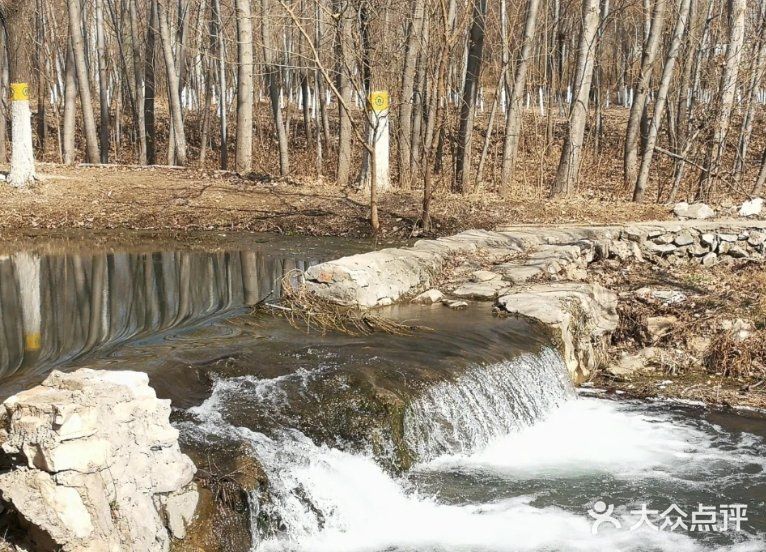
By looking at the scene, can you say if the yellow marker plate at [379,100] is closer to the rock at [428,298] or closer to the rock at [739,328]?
the rock at [428,298]

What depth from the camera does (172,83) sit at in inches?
832

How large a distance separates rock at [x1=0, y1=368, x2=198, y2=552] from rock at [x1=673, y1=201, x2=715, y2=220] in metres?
11.3

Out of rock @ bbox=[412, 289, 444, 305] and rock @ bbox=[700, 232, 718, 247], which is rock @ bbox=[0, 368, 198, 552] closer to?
rock @ bbox=[412, 289, 444, 305]

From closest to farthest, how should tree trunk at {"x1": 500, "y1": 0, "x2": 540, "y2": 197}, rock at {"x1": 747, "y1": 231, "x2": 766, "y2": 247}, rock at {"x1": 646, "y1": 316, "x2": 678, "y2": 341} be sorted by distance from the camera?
1. rock at {"x1": 646, "y1": 316, "x2": 678, "y2": 341}
2. rock at {"x1": 747, "y1": 231, "x2": 766, "y2": 247}
3. tree trunk at {"x1": 500, "y1": 0, "x2": 540, "y2": 197}

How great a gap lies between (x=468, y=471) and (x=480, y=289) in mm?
3441

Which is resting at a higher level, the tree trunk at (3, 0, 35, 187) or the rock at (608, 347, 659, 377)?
the tree trunk at (3, 0, 35, 187)

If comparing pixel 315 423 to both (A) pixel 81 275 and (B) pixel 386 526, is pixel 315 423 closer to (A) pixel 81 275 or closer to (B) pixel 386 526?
(B) pixel 386 526

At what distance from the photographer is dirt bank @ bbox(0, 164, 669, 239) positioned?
45.8ft

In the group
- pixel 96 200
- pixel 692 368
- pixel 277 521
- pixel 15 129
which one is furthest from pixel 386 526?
pixel 15 129

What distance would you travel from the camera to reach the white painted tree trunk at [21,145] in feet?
50.0

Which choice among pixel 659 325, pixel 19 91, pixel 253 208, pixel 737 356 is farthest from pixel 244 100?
pixel 737 356

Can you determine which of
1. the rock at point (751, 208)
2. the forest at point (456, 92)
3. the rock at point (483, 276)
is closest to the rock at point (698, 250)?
the rock at point (751, 208)

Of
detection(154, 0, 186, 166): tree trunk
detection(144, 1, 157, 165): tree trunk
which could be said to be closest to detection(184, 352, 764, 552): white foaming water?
detection(154, 0, 186, 166): tree trunk

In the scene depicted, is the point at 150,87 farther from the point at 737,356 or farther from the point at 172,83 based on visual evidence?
the point at 737,356
